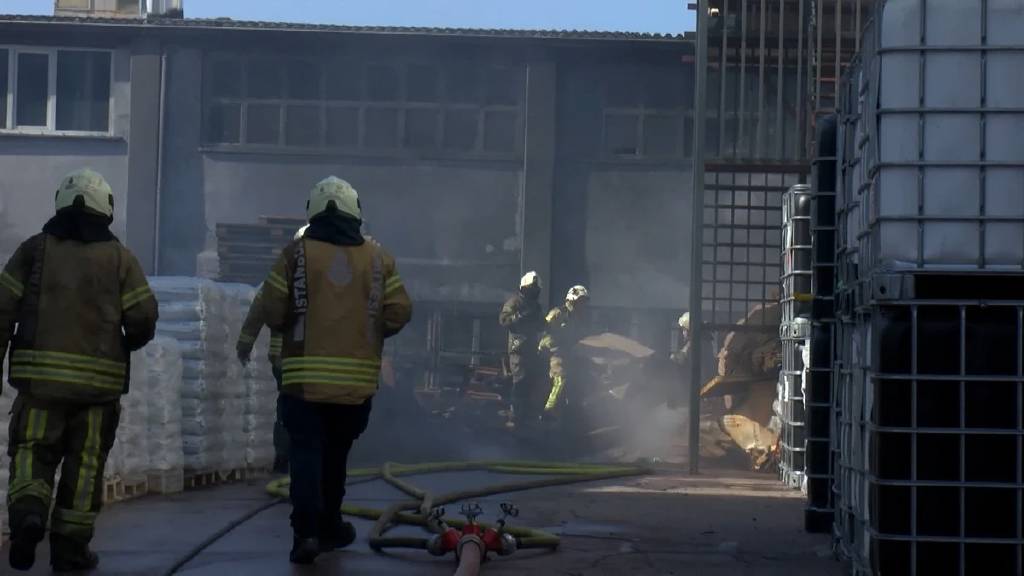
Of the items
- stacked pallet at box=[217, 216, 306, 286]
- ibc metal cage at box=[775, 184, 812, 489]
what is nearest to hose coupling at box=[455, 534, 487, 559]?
ibc metal cage at box=[775, 184, 812, 489]

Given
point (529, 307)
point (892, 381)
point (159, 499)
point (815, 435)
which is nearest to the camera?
point (892, 381)

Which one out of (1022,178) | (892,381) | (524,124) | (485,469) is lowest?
(485,469)

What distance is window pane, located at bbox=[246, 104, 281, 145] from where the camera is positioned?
25.9 meters

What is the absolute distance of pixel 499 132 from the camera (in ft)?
84.3

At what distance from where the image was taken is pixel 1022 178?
202 inches

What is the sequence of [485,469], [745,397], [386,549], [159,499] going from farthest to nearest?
[745,397]
[485,469]
[159,499]
[386,549]

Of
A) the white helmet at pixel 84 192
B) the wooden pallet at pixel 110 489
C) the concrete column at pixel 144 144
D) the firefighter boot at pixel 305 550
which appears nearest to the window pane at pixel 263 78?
the concrete column at pixel 144 144

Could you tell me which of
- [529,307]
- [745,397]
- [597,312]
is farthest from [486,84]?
[745,397]

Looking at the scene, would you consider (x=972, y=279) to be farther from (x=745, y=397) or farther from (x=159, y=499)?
(x=745, y=397)

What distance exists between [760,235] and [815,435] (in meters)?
16.1

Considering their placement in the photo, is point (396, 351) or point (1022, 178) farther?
point (396, 351)

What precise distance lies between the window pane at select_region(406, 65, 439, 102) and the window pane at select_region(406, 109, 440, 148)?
231 mm

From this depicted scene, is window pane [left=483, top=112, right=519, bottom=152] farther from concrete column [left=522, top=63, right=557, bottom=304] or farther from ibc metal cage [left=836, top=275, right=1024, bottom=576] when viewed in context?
ibc metal cage [left=836, top=275, right=1024, bottom=576]

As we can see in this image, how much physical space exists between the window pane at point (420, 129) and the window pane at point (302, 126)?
1.40 meters
